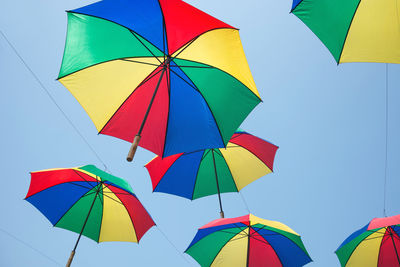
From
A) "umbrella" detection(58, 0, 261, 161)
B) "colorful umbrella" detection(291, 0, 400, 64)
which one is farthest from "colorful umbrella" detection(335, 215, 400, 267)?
"colorful umbrella" detection(291, 0, 400, 64)

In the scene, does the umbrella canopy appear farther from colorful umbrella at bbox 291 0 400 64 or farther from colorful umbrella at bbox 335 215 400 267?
colorful umbrella at bbox 291 0 400 64

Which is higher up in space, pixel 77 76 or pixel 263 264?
pixel 77 76

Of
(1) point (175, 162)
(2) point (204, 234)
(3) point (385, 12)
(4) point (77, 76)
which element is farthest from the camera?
(1) point (175, 162)

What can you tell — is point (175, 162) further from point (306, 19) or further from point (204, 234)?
point (306, 19)

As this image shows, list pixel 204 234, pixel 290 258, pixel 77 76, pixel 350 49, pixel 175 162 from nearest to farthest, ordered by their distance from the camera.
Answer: pixel 350 49
pixel 77 76
pixel 204 234
pixel 290 258
pixel 175 162

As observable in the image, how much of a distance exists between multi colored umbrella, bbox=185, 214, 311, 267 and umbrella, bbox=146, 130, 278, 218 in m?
1.51

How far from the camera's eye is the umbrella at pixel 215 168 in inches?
314

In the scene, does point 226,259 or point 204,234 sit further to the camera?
point 226,259

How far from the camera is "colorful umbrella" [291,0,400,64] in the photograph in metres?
4.24

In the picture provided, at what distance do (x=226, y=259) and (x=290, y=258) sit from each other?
1378 millimetres

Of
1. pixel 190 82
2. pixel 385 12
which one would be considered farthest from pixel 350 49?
pixel 190 82

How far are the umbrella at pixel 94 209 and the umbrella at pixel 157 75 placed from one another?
6.53 ft

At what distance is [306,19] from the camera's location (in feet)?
15.2

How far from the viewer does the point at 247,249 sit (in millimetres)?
6750
